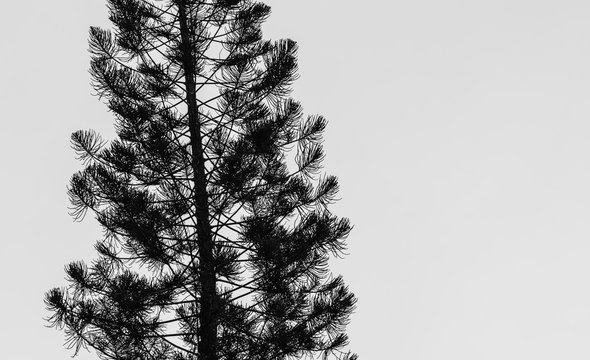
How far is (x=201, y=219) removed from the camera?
11758 millimetres

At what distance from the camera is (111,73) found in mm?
11930

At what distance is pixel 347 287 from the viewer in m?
12.2

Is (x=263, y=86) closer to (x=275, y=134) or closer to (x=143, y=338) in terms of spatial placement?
(x=275, y=134)

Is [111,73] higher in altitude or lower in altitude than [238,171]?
higher

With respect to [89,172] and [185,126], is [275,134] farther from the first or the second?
[89,172]

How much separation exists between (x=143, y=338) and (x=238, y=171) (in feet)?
7.36

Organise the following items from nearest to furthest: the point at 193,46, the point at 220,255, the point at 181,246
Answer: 1. the point at 220,255
2. the point at 181,246
3. the point at 193,46

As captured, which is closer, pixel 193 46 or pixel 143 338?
pixel 143 338

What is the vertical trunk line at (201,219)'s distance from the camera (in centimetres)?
1115

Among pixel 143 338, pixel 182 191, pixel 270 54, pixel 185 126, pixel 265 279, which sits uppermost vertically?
pixel 270 54

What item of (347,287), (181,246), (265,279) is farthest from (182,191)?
(347,287)

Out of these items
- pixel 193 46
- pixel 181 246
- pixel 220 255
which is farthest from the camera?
pixel 193 46

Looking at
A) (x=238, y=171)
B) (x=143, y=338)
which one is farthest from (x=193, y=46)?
(x=143, y=338)

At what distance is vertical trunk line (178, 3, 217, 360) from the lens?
11148mm
